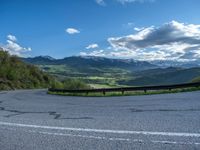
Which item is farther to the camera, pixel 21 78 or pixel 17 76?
pixel 21 78

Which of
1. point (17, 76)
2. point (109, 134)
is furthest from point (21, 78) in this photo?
point (109, 134)

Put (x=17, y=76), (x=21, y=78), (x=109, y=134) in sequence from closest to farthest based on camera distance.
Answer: (x=109, y=134) → (x=17, y=76) → (x=21, y=78)

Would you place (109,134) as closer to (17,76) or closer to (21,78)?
(17,76)

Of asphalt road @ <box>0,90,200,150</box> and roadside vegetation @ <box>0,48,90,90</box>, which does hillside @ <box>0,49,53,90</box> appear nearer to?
roadside vegetation @ <box>0,48,90,90</box>

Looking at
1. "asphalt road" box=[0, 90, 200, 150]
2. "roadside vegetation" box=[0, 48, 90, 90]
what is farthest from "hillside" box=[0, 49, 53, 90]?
"asphalt road" box=[0, 90, 200, 150]

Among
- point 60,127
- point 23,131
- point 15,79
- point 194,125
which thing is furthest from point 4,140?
point 15,79

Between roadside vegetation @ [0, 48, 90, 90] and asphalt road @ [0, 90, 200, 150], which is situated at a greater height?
roadside vegetation @ [0, 48, 90, 90]

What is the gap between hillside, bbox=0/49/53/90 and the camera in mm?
54081

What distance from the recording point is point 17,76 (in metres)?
57.8

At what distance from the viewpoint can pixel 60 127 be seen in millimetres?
7477

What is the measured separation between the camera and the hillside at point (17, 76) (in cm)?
5408

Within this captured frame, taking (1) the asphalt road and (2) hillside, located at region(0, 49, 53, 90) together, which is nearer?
(1) the asphalt road

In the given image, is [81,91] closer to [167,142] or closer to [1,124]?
[1,124]

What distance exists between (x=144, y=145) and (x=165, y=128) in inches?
57.3
